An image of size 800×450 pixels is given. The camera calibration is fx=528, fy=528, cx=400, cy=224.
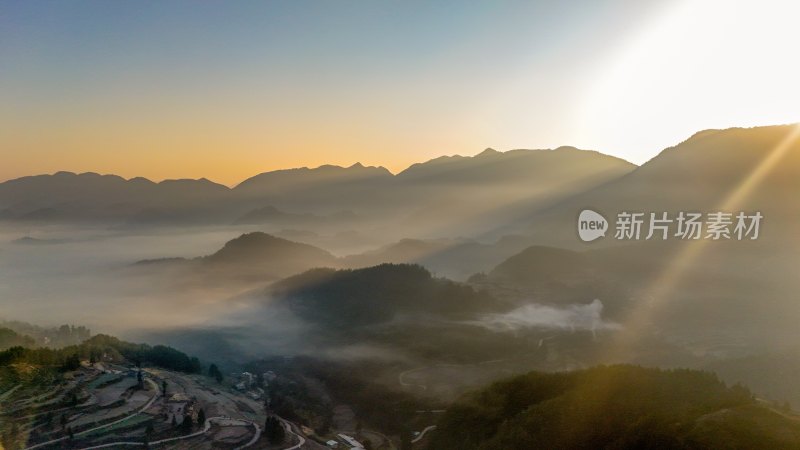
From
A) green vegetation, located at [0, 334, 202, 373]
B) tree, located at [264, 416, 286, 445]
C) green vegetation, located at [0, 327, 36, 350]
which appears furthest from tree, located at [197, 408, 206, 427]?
green vegetation, located at [0, 327, 36, 350]

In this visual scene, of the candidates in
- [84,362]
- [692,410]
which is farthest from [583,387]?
[84,362]

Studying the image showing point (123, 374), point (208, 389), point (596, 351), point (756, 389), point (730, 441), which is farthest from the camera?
point (596, 351)

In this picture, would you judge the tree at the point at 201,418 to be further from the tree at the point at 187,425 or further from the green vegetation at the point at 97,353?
the green vegetation at the point at 97,353

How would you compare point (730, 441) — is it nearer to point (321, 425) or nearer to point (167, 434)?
point (167, 434)

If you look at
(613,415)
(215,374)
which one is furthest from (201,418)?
(613,415)

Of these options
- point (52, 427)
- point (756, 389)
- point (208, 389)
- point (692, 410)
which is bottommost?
point (756, 389)

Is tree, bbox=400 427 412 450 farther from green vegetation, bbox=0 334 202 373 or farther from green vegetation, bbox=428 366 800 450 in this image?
green vegetation, bbox=0 334 202 373

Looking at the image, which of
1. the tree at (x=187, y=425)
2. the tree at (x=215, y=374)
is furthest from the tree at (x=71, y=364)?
the tree at (x=215, y=374)
